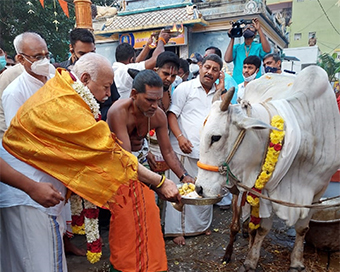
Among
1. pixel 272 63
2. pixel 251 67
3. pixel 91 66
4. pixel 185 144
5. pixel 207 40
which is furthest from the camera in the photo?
pixel 207 40

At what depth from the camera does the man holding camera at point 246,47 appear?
5363mm

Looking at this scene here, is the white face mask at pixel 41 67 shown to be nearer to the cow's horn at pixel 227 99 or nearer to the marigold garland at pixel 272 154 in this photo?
the cow's horn at pixel 227 99

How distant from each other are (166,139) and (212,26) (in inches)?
355

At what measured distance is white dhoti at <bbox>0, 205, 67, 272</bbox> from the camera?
188 centimetres

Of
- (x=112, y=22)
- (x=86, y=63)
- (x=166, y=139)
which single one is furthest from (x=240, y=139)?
(x=112, y=22)

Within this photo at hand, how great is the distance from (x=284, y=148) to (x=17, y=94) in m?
2.24

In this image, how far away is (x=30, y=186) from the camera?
67.8 inches

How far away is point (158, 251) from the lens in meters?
2.43

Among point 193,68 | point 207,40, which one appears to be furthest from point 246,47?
point 207,40

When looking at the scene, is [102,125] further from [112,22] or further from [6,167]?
[112,22]

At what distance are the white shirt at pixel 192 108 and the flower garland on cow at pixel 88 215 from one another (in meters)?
1.62

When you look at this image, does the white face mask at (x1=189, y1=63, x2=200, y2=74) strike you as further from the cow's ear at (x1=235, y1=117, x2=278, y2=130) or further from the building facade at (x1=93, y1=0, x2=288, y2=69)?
the cow's ear at (x1=235, y1=117, x2=278, y2=130)

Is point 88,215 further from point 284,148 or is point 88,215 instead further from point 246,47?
point 246,47

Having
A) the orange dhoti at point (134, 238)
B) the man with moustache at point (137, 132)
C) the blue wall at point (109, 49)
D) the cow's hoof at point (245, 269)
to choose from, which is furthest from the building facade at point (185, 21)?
the orange dhoti at point (134, 238)
